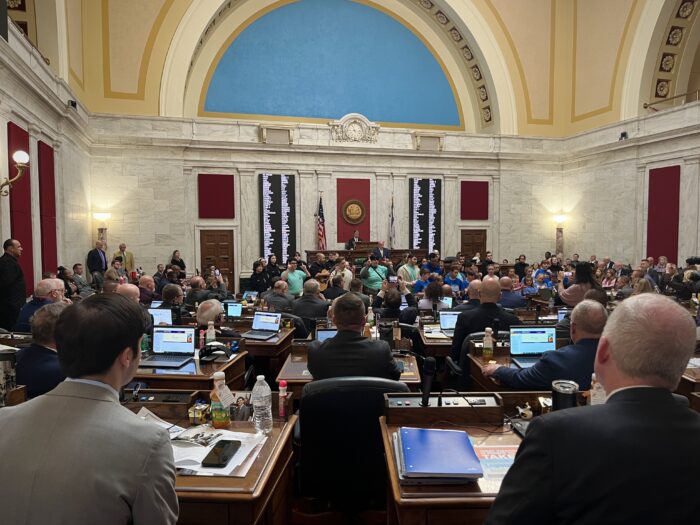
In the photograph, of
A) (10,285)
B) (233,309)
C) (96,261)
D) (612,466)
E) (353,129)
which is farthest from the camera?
(353,129)

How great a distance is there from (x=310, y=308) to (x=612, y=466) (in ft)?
17.7

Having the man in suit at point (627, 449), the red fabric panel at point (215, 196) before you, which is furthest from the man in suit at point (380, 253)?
the man in suit at point (627, 449)

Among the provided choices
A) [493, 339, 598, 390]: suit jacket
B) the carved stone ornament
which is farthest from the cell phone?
the carved stone ornament

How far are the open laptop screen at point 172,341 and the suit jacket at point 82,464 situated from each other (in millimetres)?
3268

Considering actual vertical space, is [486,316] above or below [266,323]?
above

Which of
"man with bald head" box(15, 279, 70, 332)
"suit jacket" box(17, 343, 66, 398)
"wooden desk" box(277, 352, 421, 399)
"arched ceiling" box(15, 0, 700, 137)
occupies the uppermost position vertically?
"arched ceiling" box(15, 0, 700, 137)

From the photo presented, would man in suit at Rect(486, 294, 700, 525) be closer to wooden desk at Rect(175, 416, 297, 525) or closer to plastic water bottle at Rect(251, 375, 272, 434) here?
wooden desk at Rect(175, 416, 297, 525)

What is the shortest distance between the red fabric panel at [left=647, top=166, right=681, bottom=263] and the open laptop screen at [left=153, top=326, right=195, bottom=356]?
519 inches

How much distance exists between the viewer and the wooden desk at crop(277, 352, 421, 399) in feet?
12.5

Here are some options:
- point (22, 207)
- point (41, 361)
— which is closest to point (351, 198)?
point (22, 207)

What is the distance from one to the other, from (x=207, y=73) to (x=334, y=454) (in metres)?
15.8

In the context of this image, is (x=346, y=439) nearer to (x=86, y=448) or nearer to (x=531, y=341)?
(x=86, y=448)

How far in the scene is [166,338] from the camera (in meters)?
4.52

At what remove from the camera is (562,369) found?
2961mm
